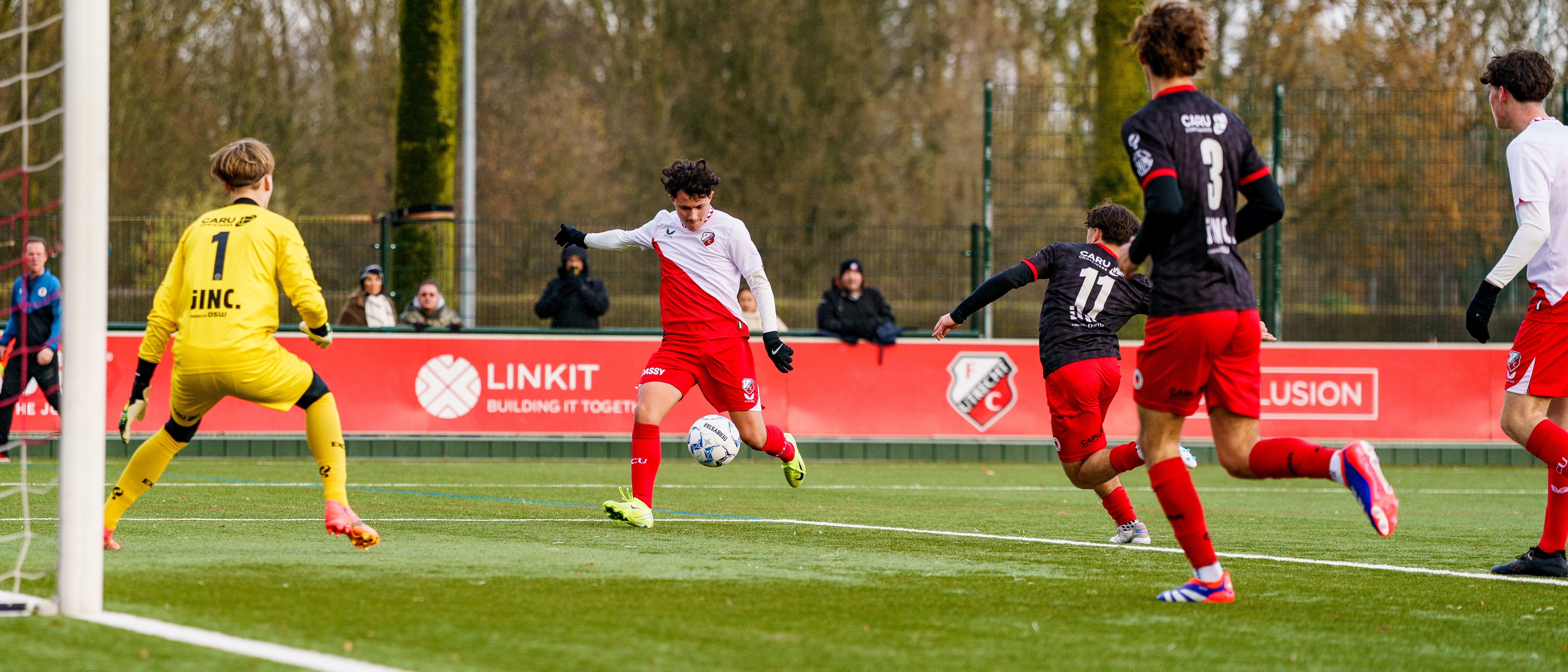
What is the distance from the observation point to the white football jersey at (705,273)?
799 centimetres

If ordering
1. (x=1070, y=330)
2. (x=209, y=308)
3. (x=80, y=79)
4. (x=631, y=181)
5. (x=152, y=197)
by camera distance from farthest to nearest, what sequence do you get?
(x=631, y=181) → (x=152, y=197) → (x=1070, y=330) → (x=209, y=308) → (x=80, y=79)

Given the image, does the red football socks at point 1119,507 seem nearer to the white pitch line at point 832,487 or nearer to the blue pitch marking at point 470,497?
the blue pitch marking at point 470,497

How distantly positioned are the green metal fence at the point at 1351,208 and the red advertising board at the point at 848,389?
83 cm

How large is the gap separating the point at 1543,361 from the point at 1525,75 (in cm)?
120

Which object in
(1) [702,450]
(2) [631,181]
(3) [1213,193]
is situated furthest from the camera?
A: (2) [631,181]

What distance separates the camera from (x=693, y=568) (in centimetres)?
602

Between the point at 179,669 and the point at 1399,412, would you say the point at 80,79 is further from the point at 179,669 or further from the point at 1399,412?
the point at 1399,412

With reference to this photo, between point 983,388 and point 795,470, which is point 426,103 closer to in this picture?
point 983,388

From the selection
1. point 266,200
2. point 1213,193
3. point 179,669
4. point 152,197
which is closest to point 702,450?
point 266,200

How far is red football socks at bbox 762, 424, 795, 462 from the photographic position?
27.1ft

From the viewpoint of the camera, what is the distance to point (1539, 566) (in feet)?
20.9

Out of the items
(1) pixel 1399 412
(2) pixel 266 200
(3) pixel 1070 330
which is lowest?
(1) pixel 1399 412

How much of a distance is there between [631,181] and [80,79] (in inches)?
1031

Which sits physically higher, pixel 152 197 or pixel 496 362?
pixel 152 197
